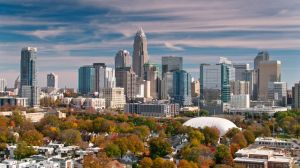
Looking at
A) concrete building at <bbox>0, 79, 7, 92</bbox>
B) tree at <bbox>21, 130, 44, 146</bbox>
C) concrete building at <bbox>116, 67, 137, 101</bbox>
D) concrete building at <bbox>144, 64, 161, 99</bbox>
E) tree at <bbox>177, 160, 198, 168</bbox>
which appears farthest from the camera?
concrete building at <bbox>0, 79, 7, 92</bbox>

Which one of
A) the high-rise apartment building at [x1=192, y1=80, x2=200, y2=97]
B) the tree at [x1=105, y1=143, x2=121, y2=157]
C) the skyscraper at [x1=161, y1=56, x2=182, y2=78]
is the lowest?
the tree at [x1=105, y1=143, x2=121, y2=157]

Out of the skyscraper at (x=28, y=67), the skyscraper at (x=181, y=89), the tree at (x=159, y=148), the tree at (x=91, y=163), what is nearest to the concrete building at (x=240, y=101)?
the skyscraper at (x=181, y=89)

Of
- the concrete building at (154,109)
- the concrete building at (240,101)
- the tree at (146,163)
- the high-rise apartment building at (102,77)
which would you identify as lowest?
the tree at (146,163)

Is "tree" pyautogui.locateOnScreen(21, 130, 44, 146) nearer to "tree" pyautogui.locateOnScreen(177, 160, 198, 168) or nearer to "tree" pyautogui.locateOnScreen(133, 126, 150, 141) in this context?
"tree" pyautogui.locateOnScreen(133, 126, 150, 141)

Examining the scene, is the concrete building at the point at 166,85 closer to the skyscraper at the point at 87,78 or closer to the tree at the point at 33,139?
the skyscraper at the point at 87,78

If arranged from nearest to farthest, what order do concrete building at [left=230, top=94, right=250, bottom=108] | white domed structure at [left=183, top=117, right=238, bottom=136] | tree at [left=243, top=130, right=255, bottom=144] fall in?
tree at [left=243, top=130, right=255, bottom=144]
white domed structure at [left=183, top=117, right=238, bottom=136]
concrete building at [left=230, top=94, right=250, bottom=108]

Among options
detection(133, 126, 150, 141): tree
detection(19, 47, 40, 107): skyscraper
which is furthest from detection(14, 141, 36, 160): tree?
detection(19, 47, 40, 107): skyscraper
